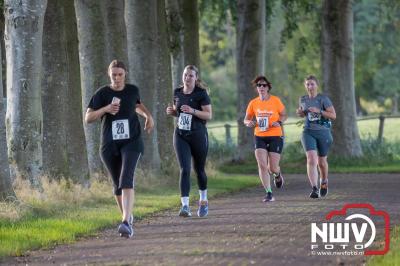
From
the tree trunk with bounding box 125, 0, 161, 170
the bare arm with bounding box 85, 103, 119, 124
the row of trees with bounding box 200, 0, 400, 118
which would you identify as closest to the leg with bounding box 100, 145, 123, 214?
the bare arm with bounding box 85, 103, 119, 124

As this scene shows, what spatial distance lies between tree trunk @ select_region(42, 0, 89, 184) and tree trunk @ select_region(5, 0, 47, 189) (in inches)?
75.2

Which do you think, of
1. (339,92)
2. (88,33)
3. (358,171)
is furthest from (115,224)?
(339,92)

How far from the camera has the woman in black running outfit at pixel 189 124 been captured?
47.1ft

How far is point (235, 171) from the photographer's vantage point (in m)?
29.3

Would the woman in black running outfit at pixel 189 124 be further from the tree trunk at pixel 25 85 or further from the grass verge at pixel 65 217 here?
the tree trunk at pixel 25 85

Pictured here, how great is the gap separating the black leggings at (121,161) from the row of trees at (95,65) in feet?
8.14

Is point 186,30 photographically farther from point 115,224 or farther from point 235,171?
point 115,224

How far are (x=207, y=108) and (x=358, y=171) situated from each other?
14019 mm

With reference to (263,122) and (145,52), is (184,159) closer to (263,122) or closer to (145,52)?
(263,122)

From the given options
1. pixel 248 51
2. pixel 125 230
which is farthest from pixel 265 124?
pixel 248 51

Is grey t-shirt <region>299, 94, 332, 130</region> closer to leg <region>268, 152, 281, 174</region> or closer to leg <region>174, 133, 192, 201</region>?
leg <region>268, 152, 281, 174</region>

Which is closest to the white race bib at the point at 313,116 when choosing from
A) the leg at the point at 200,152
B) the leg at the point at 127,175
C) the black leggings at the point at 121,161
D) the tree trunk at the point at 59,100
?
the leg at the point at 200,152

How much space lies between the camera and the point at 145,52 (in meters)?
22.4

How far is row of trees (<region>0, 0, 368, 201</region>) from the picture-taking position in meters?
15.5
